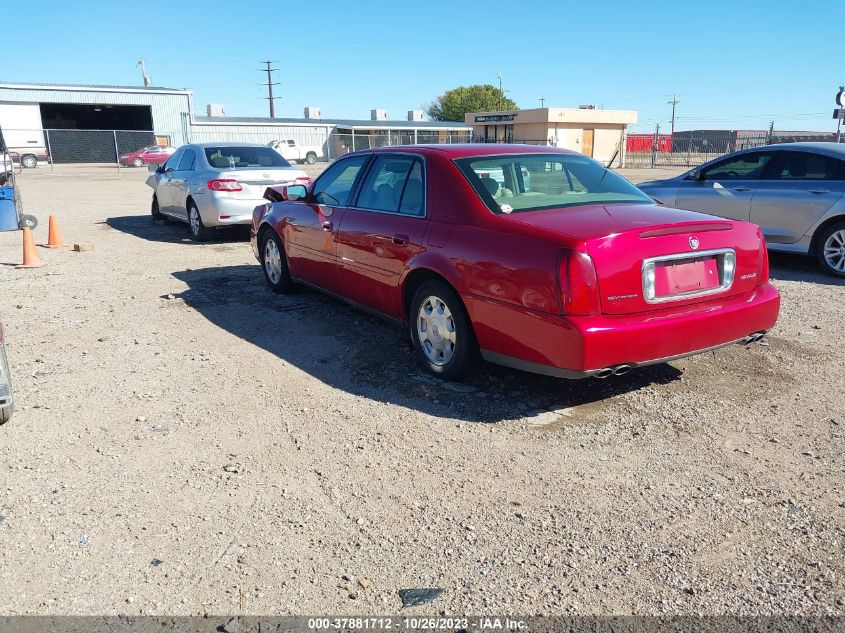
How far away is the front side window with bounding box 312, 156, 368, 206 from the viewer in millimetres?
5988

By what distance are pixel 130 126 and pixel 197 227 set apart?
5049 cm

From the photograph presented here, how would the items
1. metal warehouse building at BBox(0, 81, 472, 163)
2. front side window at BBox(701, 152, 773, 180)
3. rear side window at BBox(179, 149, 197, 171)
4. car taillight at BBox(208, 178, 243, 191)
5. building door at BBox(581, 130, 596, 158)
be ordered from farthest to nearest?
building door at BBox(581, 130, 596, 158) < metal warehouse building at BBox(0, 81, 472, 163) < rear side window at BBox(179, 149, 197, 171) < car taillight at BBox(208, 178, 243, 191) < front side window at BBox(701, 152, 773, 180)

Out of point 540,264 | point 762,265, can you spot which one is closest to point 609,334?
point 540,264

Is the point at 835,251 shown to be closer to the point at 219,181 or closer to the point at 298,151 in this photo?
the point at 219,181

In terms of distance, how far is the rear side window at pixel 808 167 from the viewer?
8047mm

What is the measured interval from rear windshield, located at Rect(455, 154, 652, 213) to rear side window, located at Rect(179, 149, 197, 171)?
7.92 metres

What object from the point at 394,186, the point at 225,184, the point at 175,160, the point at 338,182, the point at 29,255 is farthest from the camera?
the point at 175,160

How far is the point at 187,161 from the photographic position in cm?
1172

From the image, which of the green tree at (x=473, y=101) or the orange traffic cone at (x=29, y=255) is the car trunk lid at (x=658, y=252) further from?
the green tree at (x=473, y=101)

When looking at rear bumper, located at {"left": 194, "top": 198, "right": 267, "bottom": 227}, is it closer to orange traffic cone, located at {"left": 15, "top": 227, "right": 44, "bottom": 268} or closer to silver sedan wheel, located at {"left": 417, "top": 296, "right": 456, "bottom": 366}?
orange traffic cone, located at {"left": 15, "top": 227, "right": 44, "bottom": 268}

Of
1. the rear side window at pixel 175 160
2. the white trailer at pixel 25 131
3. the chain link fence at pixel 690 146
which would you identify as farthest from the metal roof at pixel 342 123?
the rear side window at pixel 175 160

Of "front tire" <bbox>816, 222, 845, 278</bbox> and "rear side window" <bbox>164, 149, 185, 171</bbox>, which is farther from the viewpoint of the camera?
"rear side window" <bbox>164, 149, 185, 171</bbox>

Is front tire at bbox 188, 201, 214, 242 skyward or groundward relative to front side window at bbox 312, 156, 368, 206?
groundward

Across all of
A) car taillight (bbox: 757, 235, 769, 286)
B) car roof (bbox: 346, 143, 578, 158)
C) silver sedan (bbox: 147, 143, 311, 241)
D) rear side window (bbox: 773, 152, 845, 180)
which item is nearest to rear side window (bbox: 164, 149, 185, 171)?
silver sedan (bbox: 147, 143, 311, 241)
